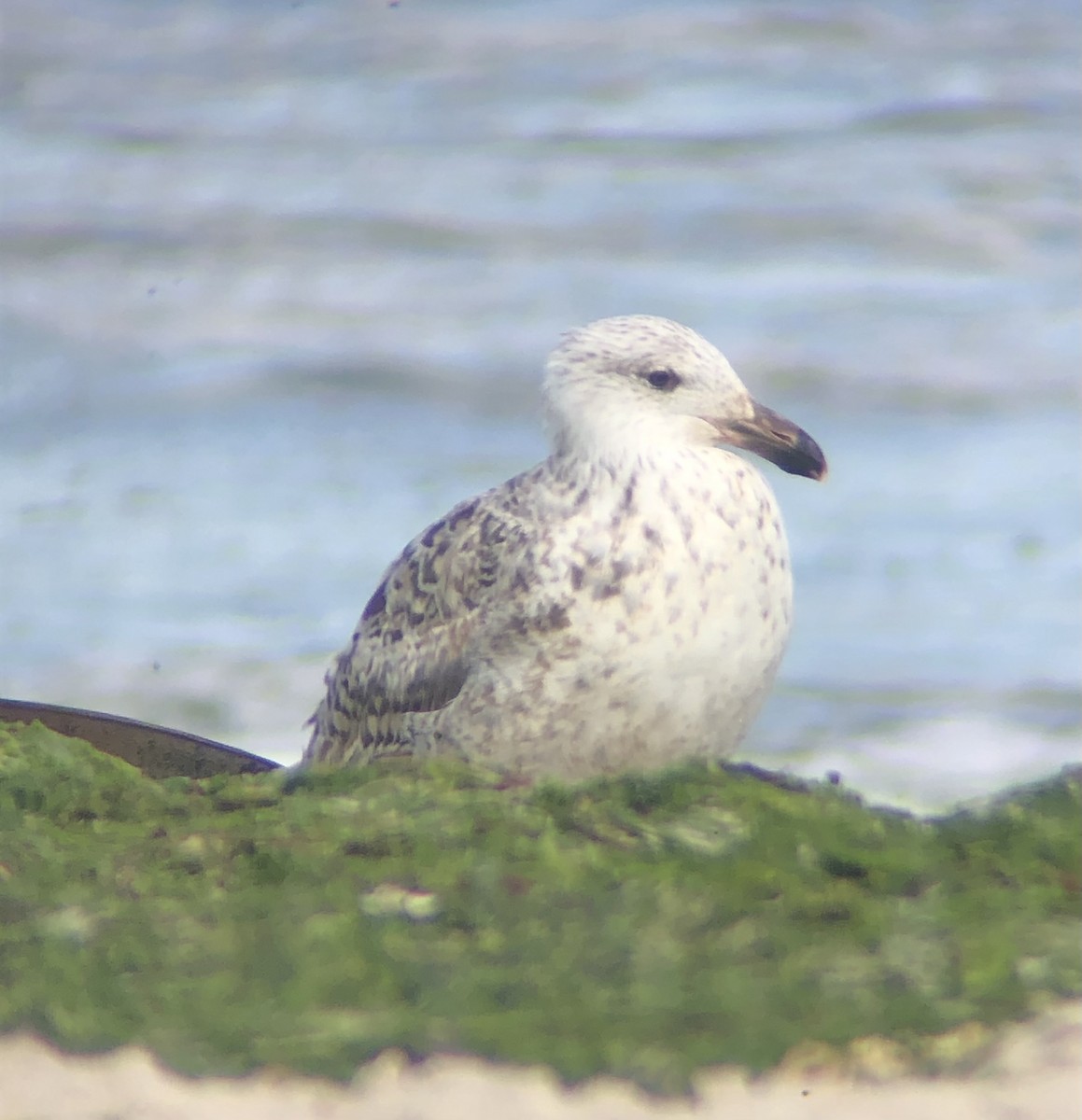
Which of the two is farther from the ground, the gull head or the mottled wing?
the gull head

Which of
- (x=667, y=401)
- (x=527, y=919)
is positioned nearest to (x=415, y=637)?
(x=667, y=401)

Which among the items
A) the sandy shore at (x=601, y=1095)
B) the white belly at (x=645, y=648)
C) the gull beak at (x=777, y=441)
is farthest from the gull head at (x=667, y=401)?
the sandy shore at (x=601, y=1095)

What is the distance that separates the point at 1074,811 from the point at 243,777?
1517 millimetres

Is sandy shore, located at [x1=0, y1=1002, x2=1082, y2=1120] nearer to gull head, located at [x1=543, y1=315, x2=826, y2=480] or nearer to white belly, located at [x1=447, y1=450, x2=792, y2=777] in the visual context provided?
white belly, located at [x1=447, y1=450, x2=792, y2=777]

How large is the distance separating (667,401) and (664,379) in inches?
1.8

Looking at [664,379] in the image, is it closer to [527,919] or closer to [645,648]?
[645,648]

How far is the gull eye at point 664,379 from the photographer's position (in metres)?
3.48

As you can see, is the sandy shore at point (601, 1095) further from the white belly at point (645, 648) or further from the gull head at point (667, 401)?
the gull head at point (667, 401)

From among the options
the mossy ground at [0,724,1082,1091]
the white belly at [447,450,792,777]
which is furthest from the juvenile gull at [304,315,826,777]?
the mossy ground at [0,724,1082,1091]

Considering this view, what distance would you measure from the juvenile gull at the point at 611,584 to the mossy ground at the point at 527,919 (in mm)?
190

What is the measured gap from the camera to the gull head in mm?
3469

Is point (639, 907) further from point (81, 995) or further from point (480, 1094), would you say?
point (81, 995)

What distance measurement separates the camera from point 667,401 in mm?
3488

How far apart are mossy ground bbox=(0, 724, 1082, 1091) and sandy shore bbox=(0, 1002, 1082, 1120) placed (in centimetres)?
3
